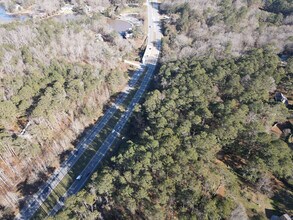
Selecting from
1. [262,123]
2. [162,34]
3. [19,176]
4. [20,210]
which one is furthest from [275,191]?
[162,34]

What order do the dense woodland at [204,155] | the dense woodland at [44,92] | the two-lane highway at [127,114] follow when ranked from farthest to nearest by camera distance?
1. the dense woodland at [44,92]
2. the two-lane highway at [127,114]
3. the dense woodland at [204,155]

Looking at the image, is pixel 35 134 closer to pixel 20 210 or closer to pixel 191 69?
pixel 20 210

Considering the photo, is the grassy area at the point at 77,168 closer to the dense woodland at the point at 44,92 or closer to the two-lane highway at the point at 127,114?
the two-lane highway at the point at 127,114

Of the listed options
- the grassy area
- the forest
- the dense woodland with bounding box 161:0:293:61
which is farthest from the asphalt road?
the dense woodland with bounding box 161:0:293:61

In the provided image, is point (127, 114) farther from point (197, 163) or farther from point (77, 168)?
point (197, 163)

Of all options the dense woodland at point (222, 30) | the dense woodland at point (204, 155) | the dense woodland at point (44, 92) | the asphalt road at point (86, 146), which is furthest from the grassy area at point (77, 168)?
the dense woodland at point (222, 30)

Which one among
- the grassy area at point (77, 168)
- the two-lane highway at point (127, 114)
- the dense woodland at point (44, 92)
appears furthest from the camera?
the dense woodland at point (44, 92)
